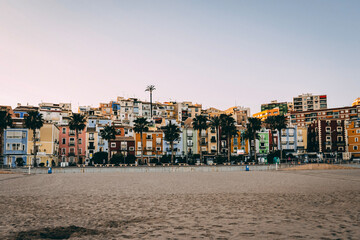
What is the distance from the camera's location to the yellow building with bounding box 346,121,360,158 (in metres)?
118

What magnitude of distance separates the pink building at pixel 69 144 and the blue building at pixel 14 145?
43.3ft

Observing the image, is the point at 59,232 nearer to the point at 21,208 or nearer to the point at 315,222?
the point at 21,208

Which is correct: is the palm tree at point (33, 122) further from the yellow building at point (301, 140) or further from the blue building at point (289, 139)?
the yellow building at point (301, 140)

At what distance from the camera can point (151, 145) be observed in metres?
108

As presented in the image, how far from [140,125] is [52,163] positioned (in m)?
25.8

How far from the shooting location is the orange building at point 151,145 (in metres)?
107

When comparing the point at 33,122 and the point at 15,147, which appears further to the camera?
the point at 15,147

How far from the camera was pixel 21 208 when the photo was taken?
1385 centimetres

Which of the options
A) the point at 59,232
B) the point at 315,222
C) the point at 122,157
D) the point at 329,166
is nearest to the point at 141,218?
the point at 59,232

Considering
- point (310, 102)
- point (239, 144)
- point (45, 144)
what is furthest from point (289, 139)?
point (45, 144)

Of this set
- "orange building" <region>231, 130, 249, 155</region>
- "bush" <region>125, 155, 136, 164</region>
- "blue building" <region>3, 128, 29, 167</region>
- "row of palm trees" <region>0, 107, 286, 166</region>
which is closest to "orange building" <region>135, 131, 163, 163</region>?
"row of palm trees" <region>0, 107, 286, 166</region>

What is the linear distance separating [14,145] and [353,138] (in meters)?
107

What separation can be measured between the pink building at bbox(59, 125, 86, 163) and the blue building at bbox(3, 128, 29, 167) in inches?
519

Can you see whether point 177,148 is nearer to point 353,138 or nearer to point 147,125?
point 147,125
